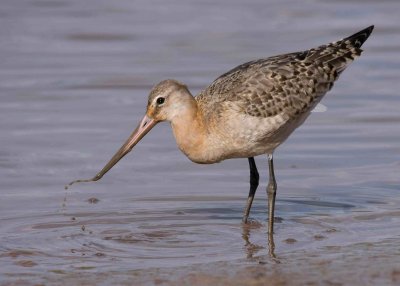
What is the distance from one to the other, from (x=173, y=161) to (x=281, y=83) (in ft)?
5.99

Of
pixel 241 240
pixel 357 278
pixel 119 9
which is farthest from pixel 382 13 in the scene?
pixel 357 278

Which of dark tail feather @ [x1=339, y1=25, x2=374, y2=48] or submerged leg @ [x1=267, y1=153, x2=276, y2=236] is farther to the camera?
dark tail feather @ [x1=339, y1=25, x2=374, y2=48]

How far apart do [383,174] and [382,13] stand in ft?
24.4

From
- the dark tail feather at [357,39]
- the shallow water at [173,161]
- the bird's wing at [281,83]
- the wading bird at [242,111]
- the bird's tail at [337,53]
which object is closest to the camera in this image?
the shallow water at [173,161]

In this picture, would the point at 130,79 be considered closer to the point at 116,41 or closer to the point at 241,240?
the point at 116,41

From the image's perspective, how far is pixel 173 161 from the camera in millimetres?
11227

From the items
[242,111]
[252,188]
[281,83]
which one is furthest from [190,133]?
[281,83]

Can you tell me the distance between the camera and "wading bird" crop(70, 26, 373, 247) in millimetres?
9305

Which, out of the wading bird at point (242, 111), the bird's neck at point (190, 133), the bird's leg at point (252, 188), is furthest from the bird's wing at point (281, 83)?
the bird's leg at point (252, 188)

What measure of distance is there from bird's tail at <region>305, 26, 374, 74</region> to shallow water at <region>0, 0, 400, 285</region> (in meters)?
1.06

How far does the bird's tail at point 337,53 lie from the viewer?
10.2 meters

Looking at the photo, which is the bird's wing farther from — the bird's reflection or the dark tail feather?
the bird's reflection

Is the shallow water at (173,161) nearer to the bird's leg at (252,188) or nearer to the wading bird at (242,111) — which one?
the bird's leg at (252,188)

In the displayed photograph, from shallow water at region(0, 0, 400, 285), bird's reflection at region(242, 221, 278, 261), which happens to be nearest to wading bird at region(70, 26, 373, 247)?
bird's reflection at region(242, 221, 278, 261)
